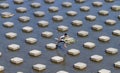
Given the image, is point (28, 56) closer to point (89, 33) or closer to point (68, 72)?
point (68, 72)

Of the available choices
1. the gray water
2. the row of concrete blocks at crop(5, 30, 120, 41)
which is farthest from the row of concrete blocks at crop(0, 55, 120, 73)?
the row of concrete blocks at crop(5, 30, 120, 41)

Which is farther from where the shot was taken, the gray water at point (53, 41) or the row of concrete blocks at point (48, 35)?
the row of concrete blocks at point (48, 35)

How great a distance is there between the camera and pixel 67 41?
4535 millimetres

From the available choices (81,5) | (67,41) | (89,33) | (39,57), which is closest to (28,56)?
(39,57)

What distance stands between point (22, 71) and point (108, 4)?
216 cm

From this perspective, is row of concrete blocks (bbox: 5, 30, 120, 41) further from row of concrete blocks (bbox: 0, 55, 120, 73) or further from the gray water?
row of concrete blocks (bbox: 0, 55, 120, 73)

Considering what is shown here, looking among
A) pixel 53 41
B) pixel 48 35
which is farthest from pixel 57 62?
pixel 48 35

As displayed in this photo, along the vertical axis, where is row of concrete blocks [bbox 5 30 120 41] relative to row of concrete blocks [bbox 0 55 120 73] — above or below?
above

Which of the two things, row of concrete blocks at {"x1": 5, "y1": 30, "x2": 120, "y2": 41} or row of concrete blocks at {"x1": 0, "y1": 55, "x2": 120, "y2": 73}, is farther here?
row of concrete blocks at {"x1": 5, "y1": 30, "x2": 120, "y2": 41}

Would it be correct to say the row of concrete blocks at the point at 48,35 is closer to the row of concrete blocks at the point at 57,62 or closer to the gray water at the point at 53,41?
the gray water at the point at 53,41

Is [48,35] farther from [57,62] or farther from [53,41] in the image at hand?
[57,62]

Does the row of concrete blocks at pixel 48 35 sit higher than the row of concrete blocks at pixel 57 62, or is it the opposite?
the row of concrete blocks at pixel 48 35

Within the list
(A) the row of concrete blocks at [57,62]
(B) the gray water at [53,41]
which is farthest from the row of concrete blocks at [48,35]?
(A) the row of concrete blocks at [57,62]

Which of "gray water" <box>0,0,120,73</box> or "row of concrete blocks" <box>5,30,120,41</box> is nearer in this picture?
"gray water" <box>0,0,120,73</box>
